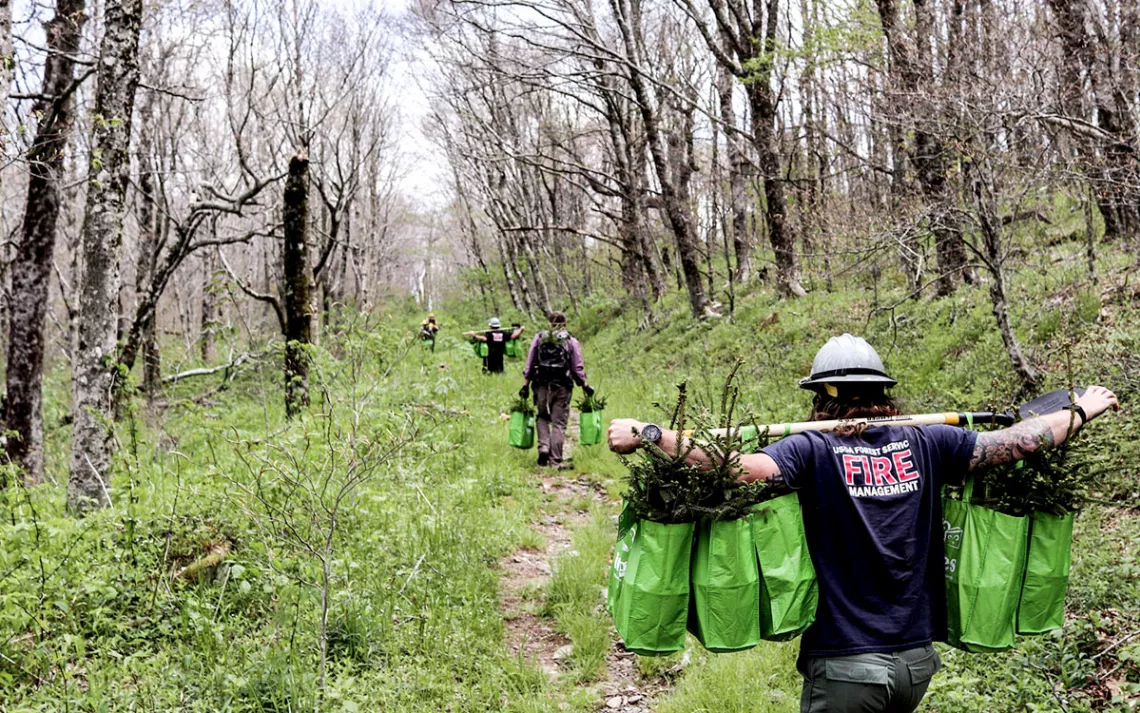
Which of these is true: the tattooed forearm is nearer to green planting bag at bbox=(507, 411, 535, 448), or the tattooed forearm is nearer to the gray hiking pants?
green planting bag at bbox=(507, 411, 535, 448)

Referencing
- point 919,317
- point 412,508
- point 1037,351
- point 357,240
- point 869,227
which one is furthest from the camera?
point 357,240

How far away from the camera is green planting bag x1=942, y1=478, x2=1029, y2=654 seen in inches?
98.6

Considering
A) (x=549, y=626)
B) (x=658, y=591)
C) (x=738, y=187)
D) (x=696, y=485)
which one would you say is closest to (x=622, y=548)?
(x=658, y=591)

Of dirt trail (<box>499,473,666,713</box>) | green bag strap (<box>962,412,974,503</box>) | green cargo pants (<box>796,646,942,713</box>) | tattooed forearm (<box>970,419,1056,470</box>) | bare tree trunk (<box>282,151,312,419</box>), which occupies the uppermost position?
bare tree trunk (<box>282,151,312,419</box>)

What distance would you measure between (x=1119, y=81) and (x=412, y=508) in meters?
8.48

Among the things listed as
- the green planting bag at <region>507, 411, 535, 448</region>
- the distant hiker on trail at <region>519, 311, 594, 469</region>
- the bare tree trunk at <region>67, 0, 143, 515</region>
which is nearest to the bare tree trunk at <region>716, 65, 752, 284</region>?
the distant hiker on trail at <region>519, 311, 594, 469</region>

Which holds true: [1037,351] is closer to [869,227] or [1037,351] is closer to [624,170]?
[869,227]

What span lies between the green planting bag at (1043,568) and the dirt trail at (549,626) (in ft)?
7.40

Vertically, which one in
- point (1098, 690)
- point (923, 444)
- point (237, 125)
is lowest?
point (1098, 690)

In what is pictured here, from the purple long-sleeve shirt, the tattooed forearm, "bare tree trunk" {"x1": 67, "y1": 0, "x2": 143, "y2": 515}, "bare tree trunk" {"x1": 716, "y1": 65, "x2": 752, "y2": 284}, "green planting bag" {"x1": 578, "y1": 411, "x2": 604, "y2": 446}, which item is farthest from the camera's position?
"bare tree trunk" {"x1": 716, "y1": 65, "x2": 752, "y2": 284}

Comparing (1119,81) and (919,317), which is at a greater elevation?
(1119,81)

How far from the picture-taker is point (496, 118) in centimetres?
2367

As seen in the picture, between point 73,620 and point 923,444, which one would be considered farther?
point 73,620

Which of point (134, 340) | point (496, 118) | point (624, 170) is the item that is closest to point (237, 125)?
point (496, 118)
